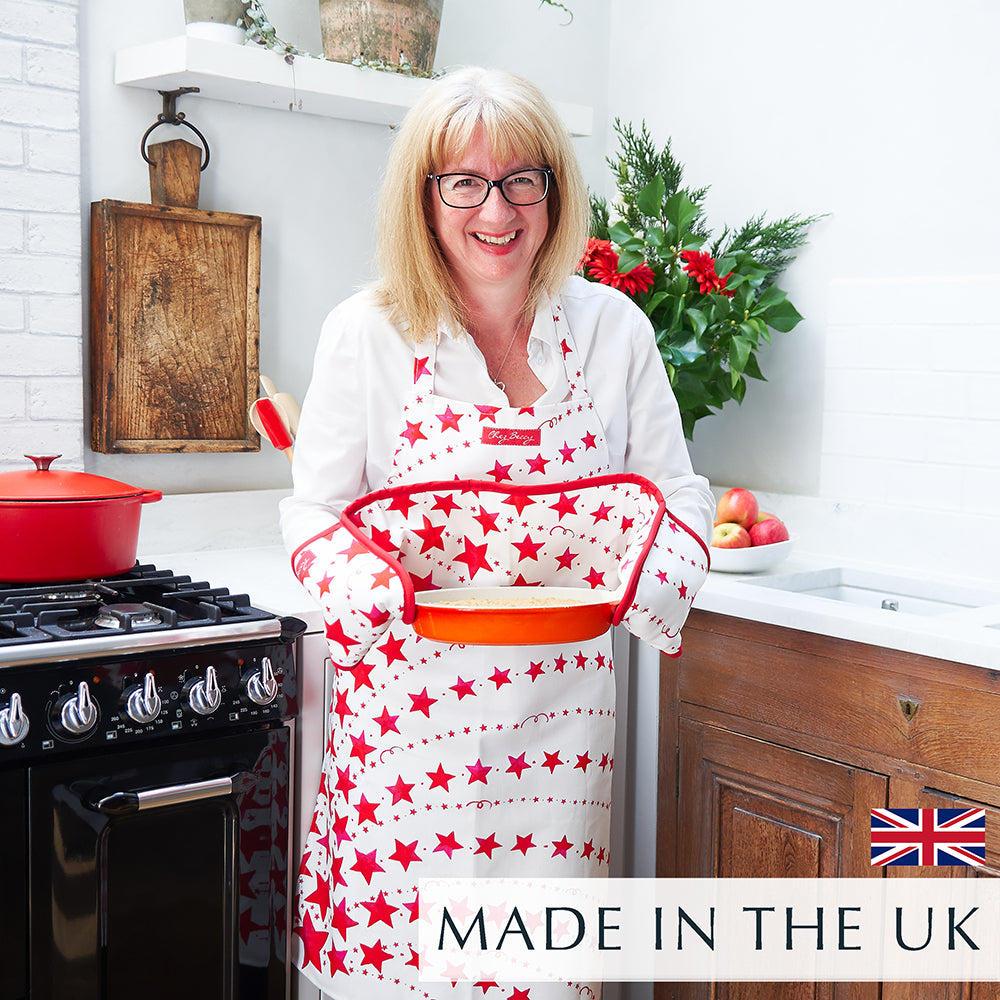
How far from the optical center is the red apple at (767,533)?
7.01 feet

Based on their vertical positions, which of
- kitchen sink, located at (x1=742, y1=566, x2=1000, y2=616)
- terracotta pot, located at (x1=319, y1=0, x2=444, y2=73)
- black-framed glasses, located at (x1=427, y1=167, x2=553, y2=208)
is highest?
terracotta pot, located at (x1=319, y1=0, x2=444, y2=73)

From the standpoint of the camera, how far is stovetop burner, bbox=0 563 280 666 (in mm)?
1504

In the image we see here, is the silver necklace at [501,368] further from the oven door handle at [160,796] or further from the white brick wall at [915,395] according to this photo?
the white brick wall at [915,395]

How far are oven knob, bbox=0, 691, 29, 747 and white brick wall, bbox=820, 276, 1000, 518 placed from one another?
5.37ft

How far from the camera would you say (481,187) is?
1433 mm

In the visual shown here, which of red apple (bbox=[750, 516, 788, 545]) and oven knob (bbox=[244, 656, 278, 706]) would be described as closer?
oven knob (bbox=[244, 656, 278, 706])

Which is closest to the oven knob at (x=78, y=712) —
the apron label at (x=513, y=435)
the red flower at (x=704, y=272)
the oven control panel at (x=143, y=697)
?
the oven control panel at (x=143, y=697)

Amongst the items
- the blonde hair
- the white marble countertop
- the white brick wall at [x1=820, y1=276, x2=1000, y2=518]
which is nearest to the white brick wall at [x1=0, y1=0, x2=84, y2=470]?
the white marble countertop

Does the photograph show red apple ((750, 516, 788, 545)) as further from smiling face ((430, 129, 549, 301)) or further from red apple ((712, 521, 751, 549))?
smiling face ((430, 129, 549, 301))

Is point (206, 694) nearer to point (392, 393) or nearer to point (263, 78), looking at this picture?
point (392, 393)

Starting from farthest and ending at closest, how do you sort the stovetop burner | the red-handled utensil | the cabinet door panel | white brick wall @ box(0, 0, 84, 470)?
1. the red-handled utensil
2. white brick wall @ box(0, 0, 84, 470)
3. the cabinet door panel
4. the stovetop burner

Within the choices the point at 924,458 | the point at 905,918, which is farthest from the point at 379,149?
the point at 905,918

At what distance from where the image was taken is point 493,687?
4.96ft

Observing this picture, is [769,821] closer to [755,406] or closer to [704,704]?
[704,704]
